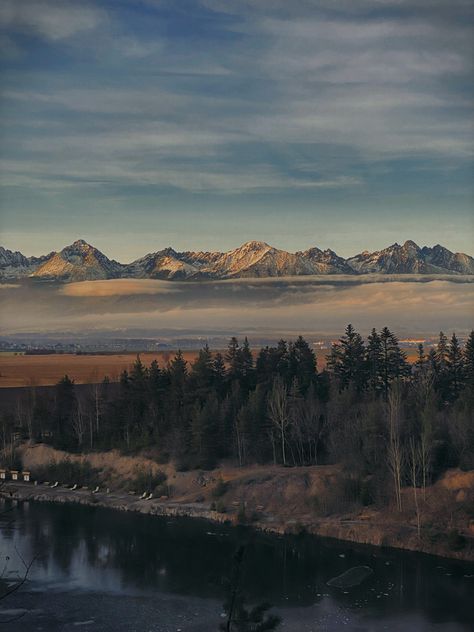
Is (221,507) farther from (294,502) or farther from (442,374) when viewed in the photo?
(442,374)

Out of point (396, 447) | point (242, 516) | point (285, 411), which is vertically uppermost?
point (285, 411)

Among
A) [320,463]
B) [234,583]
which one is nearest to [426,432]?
[320,463]

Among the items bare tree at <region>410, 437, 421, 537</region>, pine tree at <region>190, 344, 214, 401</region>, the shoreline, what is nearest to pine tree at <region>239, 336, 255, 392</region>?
pine tree at <region>190, 344, 214, 401</region>

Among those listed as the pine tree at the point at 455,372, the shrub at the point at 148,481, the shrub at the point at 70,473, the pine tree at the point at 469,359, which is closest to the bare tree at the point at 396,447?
the pine tree at the point at 455,372

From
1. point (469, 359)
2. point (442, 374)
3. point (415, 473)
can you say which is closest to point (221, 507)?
point (415, 473)

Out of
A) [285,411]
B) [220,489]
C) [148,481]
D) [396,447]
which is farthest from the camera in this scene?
[285,411]

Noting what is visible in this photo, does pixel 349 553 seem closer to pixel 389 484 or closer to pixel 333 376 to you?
pixel 389 484

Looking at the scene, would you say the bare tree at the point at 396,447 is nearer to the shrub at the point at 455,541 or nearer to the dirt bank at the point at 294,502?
the dirt bank at the point at 294,502
